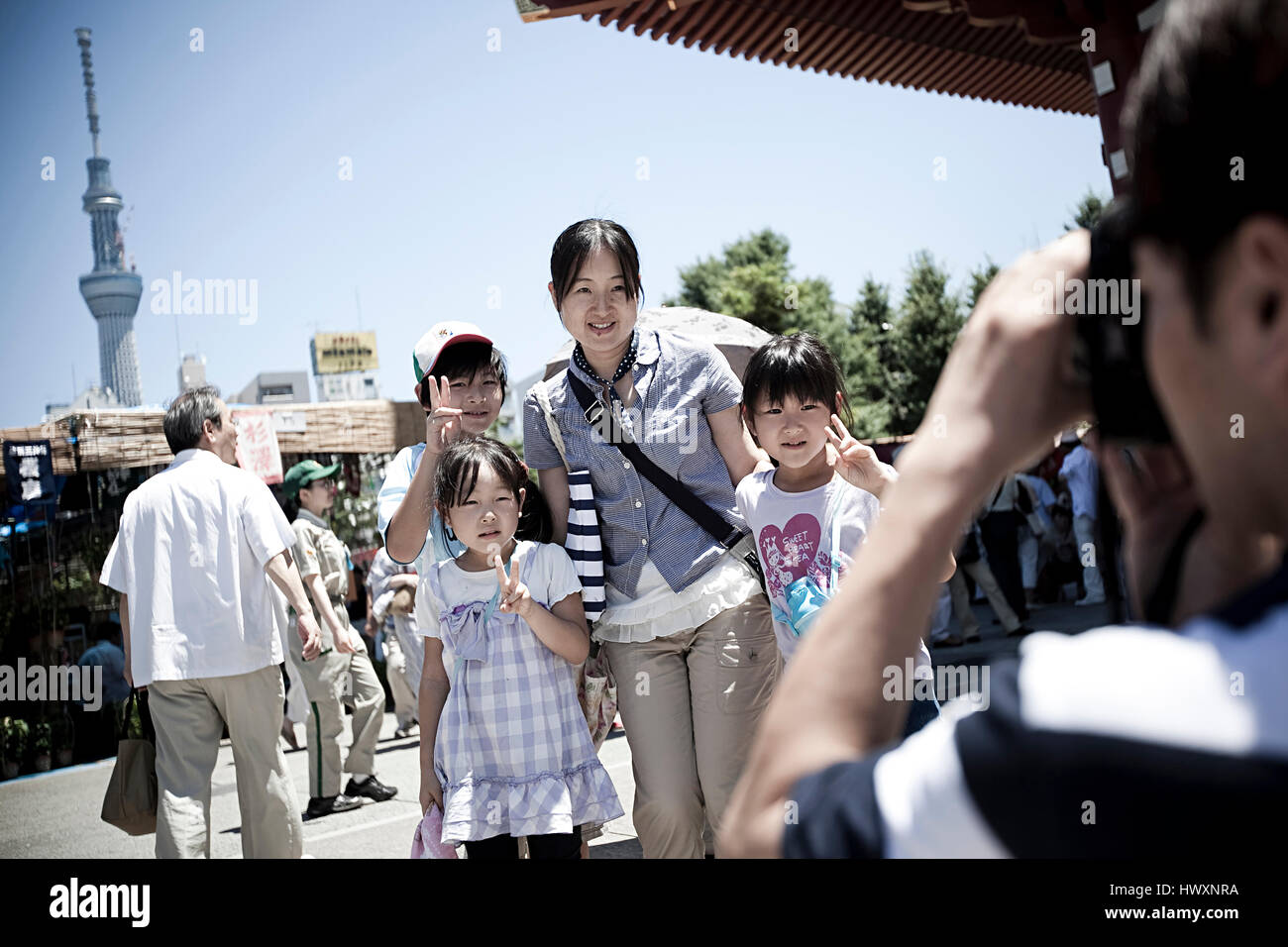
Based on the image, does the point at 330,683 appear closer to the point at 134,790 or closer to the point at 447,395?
the point at 134,790

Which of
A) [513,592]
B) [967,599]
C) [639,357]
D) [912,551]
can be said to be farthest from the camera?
[967,599]

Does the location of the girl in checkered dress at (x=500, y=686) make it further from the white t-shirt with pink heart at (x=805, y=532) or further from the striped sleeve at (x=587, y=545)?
the white t-shirt with pink heart at (x=805, y=532)

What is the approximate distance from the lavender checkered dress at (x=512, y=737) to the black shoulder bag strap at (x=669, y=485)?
0.36m

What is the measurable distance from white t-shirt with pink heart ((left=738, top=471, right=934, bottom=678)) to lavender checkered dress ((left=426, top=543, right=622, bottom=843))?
0.60 meters

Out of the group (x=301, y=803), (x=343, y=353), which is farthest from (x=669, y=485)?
(x=343, y=353)

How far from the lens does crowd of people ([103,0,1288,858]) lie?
1.95 feet

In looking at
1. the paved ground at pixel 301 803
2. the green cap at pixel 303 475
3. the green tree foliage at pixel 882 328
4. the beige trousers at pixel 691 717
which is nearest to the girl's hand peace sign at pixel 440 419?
the beige trousers at pixel 691 717

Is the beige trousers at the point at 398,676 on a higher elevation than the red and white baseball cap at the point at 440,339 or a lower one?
lower

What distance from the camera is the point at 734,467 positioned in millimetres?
3215

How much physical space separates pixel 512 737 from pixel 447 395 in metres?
1.01

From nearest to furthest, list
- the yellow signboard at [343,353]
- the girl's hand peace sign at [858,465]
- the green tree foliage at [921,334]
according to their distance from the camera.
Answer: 1. the girl's hand peace sign at [858,465]
2. the green tree foliage at [921,334]
3. the yellow signboard at [343,353]

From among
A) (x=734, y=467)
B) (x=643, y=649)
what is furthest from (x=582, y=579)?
(x=734, y=467)

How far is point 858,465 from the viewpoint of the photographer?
2578 millimetres

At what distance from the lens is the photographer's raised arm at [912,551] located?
2.30ft
